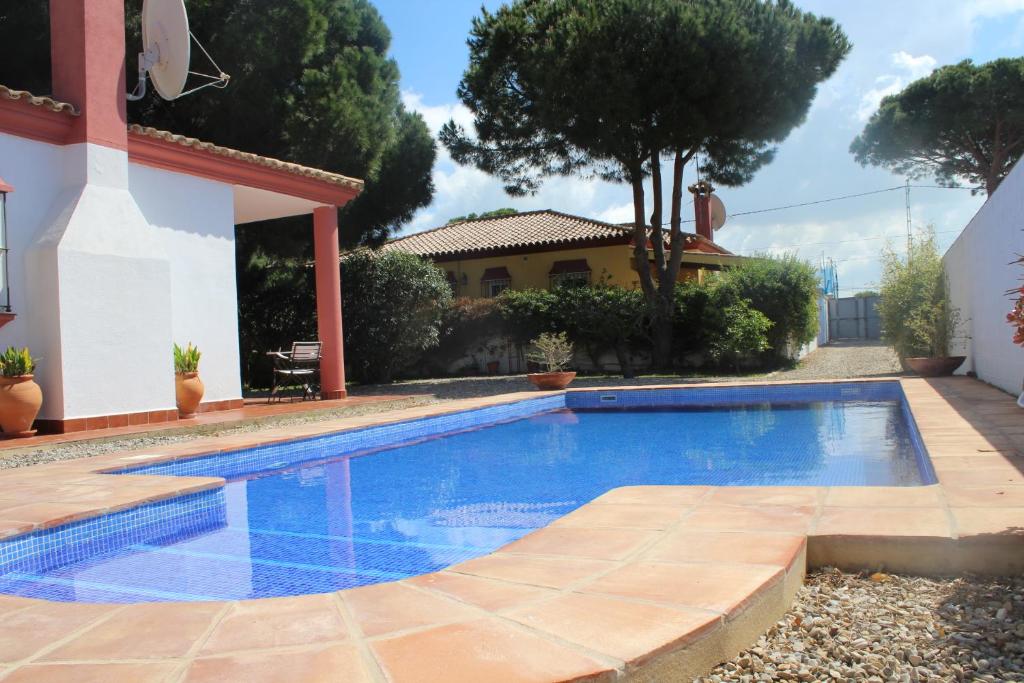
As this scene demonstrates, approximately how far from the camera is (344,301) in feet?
54.6

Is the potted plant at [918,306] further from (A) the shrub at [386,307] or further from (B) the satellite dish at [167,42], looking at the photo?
(B) the satellite dish at [167,42]

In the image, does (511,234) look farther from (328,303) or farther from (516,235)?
(328,303)

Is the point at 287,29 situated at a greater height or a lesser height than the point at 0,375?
greater

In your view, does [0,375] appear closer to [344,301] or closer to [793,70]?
[344,301]

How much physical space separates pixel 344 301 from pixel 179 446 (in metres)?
9.78

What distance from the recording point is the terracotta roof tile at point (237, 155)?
9.19 meters

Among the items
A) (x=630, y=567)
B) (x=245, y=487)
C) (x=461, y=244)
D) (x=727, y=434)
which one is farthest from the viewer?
(x=461, y=244)

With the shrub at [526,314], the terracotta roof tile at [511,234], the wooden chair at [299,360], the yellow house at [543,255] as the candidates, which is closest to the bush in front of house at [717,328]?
the yellow house at [543,255]

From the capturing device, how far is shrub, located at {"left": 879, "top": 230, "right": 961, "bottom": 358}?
1323 cm

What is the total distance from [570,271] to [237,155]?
1268cm

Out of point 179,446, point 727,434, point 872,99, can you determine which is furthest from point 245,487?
point 872,99

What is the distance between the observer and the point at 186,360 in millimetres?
9297

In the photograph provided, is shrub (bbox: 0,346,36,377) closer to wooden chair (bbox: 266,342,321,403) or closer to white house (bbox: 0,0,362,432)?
white house (bbox: 0,0,362,432)

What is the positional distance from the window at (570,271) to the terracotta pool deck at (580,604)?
17.7 metres
